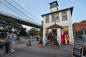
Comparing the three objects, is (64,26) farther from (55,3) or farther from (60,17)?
(55,3)

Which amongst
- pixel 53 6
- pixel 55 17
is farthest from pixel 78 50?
pixel 53 6

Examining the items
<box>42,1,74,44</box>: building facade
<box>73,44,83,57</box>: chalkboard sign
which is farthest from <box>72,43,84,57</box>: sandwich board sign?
<box>42,1,74,44</box>: building facade

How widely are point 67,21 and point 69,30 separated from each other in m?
1.60

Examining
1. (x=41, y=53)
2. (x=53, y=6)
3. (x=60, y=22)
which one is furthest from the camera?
(x=53, y=6)

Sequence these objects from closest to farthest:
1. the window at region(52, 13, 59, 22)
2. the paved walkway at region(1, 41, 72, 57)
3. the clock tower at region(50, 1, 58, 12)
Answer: the paved walkway at region(1, 41, 72, 57) < the window at region(52, 13, 59, 22) < the clock tower at region(50, 1, 58, 12)

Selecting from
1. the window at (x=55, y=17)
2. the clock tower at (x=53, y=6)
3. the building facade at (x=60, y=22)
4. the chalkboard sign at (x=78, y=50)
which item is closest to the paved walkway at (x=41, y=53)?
the chalkboard sign at (x=78, y=50)

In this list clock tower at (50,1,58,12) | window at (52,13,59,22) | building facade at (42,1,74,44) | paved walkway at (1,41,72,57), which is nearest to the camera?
paved walkway at (1,41,72,57)

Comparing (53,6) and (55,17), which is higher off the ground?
(53,6)

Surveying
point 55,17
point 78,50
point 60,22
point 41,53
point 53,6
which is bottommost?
point 41,53

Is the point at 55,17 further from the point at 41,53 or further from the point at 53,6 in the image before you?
the point at 41,53

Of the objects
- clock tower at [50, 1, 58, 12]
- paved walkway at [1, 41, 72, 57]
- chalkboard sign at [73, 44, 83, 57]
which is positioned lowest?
paved walkway at [1, 41, 72, 57]

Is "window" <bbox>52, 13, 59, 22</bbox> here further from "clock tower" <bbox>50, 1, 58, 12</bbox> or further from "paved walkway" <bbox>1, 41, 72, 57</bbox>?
"paved walkway" <bbox>1, 41, 72, 57</bbox>

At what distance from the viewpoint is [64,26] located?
8914mm

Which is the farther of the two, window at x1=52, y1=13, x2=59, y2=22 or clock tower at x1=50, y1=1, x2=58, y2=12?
clock tower at x1=50, y1=1, x2=58, y2=12
